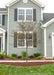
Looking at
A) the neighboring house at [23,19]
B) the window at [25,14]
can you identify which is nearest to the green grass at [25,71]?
the neighboring house at [23,19]

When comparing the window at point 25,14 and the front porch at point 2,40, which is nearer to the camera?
the window at point 25,14

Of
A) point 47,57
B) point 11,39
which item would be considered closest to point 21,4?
point 11,39

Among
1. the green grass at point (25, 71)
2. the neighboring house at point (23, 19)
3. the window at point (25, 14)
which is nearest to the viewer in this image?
the green grass at point (25, 71)

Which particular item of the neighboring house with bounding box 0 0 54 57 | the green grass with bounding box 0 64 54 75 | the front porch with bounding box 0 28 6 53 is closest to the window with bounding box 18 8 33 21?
the neighboring house with bounding box 0 0 54 57

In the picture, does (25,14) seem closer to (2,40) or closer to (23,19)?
(23,19)

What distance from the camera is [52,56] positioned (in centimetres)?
1753

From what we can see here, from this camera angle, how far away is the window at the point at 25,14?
62.1 feet

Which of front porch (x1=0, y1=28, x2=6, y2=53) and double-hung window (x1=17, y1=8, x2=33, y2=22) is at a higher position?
double-hung window (x1=17, y1=8, x2=33, y2=22)

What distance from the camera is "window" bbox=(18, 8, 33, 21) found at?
62.1ft

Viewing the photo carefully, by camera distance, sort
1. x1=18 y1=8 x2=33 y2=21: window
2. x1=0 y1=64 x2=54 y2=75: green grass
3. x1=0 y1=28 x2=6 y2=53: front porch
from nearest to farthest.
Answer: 1. x1=0 y1=64 x2=54 y2=75: green grass
2. x1=18 y1=8 x2=33 y2=21: window
3. x1=0 y1=28 x2=6 y2=53: front porch

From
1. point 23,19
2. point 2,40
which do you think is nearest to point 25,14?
point 23,19

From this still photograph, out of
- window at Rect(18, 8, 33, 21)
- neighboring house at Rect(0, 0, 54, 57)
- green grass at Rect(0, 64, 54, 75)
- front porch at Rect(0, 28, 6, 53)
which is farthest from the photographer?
front porch at Rect(0, 28, 6, 53)

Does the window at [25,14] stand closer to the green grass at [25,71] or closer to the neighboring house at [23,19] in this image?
the neighboring house at [23,19]

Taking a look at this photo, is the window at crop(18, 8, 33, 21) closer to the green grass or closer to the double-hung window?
the double-hung window
